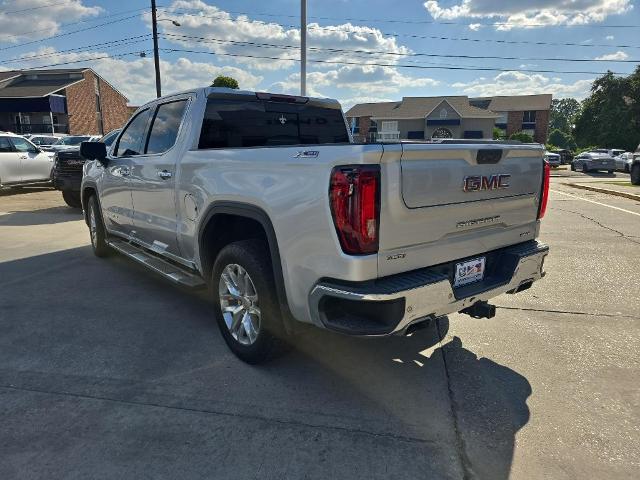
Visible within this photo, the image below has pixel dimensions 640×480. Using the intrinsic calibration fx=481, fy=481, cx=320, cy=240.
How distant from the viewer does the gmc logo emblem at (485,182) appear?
2.88 meters

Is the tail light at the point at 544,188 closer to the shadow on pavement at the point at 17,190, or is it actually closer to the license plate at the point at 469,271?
the license plate at the point at 469,271

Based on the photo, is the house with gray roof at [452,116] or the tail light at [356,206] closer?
the tail light at [356,206]

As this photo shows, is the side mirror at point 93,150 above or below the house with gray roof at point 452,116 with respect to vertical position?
below

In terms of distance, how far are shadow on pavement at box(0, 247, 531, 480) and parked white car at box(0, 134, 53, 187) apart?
1085 centimetres

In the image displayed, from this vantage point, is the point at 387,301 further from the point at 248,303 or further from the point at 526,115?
the point at 526,115

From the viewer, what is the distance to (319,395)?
9.91 ft

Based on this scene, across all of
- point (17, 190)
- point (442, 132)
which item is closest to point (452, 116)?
point (442, 132)

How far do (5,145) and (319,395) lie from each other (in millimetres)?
13906

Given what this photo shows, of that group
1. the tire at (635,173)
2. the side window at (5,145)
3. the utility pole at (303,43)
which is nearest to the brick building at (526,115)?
the tire at (635,173)

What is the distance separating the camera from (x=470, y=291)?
9.82 ft

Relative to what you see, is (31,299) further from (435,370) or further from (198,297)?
(435,370)

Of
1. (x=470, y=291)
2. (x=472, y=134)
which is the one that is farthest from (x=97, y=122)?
(x=470, y=291)

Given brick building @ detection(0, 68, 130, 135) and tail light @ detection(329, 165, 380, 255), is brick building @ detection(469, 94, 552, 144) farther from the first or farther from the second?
tail light @ detection(329, 165, 380, 255)

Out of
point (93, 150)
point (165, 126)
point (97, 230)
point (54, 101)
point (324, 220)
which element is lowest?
point (97, 230)
